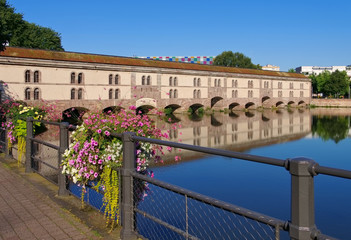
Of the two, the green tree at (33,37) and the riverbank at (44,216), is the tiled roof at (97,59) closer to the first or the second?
the green tree at (33,37)

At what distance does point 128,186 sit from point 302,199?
207 centimetres

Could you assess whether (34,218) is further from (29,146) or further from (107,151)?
(29,146)

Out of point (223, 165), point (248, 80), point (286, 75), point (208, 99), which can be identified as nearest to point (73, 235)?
point (223, 165)

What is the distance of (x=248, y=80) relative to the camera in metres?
53.1

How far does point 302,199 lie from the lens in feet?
6.64

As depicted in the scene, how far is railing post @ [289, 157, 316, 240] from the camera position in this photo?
1.98m

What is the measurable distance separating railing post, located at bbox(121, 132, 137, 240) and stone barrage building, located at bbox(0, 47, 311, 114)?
16.6 meters

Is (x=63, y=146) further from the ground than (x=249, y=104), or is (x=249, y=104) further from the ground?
(x=249, y=104)

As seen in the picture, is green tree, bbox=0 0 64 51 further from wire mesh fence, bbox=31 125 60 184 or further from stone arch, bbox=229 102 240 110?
stone arch, bbox=229 102 240 110

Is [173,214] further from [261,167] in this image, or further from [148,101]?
[148,101]

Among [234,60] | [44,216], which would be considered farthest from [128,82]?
[234,60]

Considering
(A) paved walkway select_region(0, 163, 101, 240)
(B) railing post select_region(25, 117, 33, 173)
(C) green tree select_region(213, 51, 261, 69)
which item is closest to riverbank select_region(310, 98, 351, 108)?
(C) green tree select_region(213, 51, 261, 69)

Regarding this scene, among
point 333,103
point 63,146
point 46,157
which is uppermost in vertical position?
point 333,103

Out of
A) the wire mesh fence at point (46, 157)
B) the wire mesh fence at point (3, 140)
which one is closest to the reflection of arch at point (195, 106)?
the wire mesh fence at point (46, 157)
